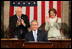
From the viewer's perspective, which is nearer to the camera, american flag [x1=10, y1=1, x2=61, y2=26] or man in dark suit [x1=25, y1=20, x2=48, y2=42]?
man in dark suit [x1=25, y1=20, x2=48, y2=42]

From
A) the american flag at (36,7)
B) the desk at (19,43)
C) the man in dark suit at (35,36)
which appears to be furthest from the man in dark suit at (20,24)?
the american flag at (36,7)

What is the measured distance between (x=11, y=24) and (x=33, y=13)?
38.5 inches

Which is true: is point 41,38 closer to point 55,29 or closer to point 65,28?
point 55,29

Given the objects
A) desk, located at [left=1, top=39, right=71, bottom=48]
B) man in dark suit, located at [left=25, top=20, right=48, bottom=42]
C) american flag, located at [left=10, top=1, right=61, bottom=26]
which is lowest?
desk, located at [left=1, top=39, right=71, bottom=48]

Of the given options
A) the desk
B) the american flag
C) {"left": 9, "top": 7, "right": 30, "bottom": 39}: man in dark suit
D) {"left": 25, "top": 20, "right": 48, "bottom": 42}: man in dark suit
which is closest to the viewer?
{"left": 25, "top": 20, "right": 48, "bottom": 42}: man in dark suit

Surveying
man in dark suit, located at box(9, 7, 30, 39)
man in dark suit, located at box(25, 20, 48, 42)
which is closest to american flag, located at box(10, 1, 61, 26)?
man in dark suit, located at box(9, 7, 30, 39)

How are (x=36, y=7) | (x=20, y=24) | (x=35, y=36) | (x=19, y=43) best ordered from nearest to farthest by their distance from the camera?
(x=35, y=36) < (x=19, y=43) < (x=20, y=24) < (x=36, y=7)

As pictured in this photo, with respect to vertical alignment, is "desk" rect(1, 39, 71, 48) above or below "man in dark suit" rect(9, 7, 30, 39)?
below

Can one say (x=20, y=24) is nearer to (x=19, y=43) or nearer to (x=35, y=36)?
(x=19, y=43)

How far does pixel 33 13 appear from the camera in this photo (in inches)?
234

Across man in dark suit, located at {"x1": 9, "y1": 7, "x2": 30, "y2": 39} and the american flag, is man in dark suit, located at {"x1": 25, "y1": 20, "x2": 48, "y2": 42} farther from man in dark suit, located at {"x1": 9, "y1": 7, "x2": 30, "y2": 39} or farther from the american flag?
the american flag

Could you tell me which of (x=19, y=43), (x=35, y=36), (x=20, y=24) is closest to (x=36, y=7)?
(x=20, y=24)

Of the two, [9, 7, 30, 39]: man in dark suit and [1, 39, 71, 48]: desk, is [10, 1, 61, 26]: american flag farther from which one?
[1, 39, 71, 48]: desk

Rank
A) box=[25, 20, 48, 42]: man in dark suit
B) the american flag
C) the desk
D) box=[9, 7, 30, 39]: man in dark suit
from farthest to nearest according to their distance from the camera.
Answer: the american flag < box=[9, 7, 30, 39]: man in dark suit < the desk < box=[25, 20, 48, 42]: man in dark suit
